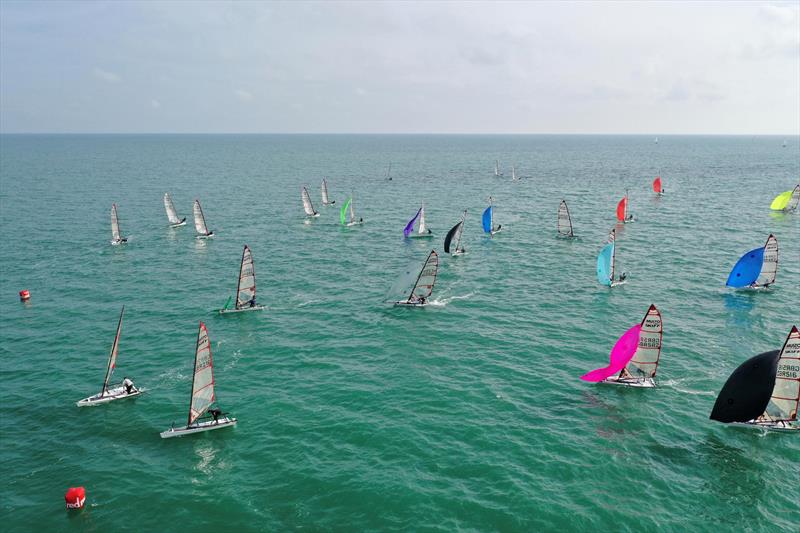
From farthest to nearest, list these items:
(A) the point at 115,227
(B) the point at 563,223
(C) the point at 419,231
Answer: (B) the point at 563,223
(C) the point at 419,231
(A) the point at 115,227

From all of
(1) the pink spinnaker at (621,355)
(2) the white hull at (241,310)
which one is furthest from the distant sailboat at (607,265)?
(2) the white hull at (241,310)

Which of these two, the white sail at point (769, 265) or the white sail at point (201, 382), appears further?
the white sail at point (769, 265)

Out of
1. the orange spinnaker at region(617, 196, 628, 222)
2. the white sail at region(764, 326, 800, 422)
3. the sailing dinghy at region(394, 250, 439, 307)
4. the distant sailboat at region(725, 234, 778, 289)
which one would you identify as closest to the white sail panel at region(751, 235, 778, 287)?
the distant sailboat at region(725, 234, 778, 289)

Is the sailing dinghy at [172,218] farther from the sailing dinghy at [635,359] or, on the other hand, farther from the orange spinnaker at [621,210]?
the sailing dinghy at [635,359]

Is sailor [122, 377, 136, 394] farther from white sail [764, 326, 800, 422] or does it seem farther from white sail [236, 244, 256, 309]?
white sail [764, 326, 800, 422]

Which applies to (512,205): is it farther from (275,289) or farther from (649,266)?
(275,289)

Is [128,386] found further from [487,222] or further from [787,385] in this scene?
[487,222]

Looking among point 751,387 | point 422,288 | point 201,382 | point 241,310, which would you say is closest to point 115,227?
point 241,310

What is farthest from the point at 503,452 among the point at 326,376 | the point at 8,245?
the point at 8,245
